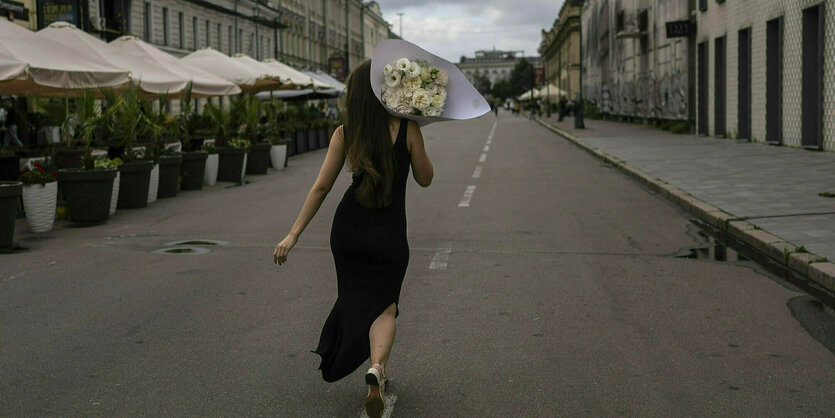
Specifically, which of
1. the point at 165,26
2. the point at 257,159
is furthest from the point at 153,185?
the point at 165,26

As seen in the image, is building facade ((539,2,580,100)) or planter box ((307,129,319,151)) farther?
building facade ((539,2,580,100))

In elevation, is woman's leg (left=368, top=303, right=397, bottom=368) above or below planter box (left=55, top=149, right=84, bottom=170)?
below

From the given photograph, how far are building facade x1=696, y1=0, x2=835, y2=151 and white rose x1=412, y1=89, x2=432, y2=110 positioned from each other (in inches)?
684

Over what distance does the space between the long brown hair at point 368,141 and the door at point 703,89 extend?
94.0 ft

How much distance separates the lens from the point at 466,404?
4504 mm

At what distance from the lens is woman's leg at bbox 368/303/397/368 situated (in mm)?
4324

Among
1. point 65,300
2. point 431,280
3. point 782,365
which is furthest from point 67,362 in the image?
point 782,365

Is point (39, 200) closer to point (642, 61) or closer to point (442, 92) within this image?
point (442, 92)

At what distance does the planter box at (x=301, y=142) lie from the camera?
1183 inches

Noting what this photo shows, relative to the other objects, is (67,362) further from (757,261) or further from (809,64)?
(809,64)

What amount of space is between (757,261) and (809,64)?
1395 cm

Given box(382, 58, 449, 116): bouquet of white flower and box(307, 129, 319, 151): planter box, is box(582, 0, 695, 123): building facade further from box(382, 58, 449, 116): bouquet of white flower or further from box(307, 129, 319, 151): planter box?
box(382, 58, 449, 116): bouquet of white flower

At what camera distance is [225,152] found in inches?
746

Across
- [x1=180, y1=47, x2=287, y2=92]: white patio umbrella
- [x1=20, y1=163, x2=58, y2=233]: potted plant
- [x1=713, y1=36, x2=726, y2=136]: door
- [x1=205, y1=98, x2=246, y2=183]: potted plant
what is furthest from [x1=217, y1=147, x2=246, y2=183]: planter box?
[x1=713, y1=36, x2=726, y2=136]: door
